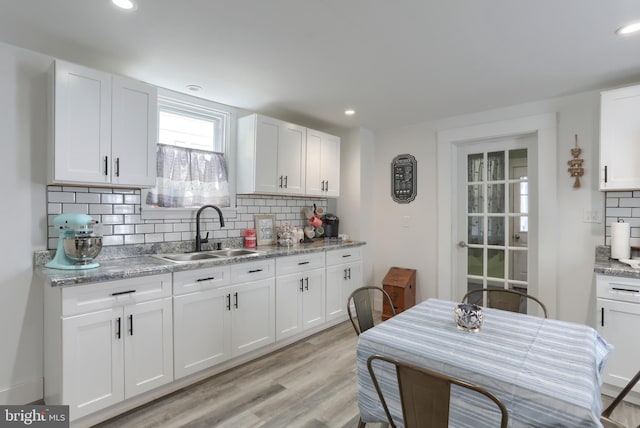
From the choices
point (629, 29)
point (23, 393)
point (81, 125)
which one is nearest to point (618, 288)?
point (629, 29)

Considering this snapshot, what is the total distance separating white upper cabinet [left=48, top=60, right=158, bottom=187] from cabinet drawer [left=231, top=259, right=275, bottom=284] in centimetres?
95

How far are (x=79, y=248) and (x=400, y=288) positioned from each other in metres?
3.00

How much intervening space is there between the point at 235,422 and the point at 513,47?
9.78 ft

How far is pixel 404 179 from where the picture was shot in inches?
162

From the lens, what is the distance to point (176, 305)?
2.32 m

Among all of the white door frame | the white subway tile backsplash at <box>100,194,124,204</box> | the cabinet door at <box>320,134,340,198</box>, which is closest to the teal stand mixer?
the white subway tile backsplash at <box>100,194,124,204</box>

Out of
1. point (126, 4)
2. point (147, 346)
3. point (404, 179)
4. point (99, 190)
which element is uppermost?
point (126, 4)

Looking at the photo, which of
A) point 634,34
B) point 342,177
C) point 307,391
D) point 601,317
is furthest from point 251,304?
point 634,34

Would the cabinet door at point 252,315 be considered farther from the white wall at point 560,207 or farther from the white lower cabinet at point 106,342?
the white wall at point 560,207

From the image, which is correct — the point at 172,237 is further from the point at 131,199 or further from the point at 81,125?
the point at 81,125

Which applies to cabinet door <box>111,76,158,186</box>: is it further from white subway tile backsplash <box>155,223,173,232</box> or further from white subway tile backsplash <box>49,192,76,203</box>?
white subway tile backsplash <box>155,223,173,232</box>

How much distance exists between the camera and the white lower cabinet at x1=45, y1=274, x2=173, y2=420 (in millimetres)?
1882

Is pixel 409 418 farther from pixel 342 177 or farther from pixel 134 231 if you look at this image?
pixel 342 177

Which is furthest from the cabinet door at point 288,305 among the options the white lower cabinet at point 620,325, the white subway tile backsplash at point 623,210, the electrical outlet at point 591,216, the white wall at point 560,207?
the white subway tile backsplash at point 623,210
